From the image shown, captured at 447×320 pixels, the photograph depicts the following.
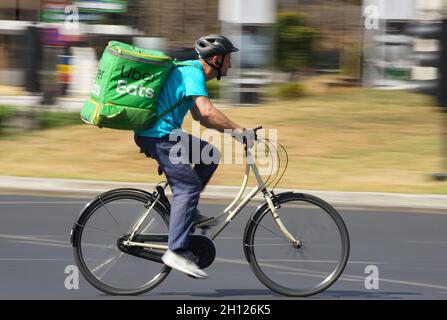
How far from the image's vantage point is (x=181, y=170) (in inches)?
268

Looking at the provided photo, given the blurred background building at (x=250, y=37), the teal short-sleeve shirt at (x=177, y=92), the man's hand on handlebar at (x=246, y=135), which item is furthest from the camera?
the blurred background building at (x=250, y=37)

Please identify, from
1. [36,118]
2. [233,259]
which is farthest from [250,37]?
[233,259]

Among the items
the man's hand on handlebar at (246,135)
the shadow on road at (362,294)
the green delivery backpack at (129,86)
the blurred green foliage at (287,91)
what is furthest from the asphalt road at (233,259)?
the blurred green foliage at (287,91)

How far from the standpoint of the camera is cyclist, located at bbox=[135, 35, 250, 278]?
6742 mm

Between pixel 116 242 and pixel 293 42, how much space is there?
13.6 metres

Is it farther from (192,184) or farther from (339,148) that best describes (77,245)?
(339,148)

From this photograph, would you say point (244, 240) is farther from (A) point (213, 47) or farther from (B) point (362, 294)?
(A) point (213, 47)

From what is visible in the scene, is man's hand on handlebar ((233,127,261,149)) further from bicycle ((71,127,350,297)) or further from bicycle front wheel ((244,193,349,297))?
bicycle front wheel ((244,193,349,297))

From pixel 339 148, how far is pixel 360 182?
1.83m

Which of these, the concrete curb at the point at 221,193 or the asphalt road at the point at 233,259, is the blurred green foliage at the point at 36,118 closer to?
the concrete curb at the point at 221,193

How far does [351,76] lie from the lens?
20453mm

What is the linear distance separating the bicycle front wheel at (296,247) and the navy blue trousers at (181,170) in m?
0.44

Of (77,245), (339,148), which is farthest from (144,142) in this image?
(339,148)

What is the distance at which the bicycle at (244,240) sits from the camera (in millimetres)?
7012
